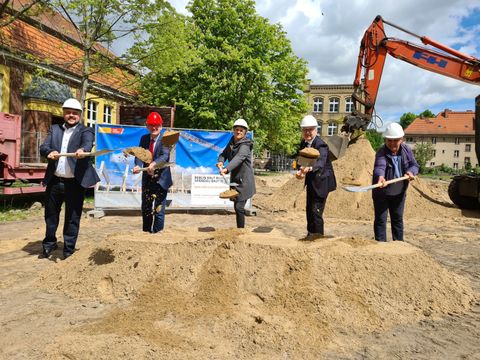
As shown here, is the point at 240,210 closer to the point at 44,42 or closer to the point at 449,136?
the point at 44,42

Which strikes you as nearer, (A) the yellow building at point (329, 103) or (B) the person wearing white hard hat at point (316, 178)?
(B) the person wearing white hard hat at point (316, 178)

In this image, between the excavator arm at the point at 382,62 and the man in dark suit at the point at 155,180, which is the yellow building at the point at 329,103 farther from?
the man in dark suit at the point at 155,180

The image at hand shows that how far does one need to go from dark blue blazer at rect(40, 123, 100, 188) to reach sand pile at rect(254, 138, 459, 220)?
7.00 meters

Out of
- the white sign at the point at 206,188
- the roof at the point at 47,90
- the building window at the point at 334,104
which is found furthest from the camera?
the building window at the point at 334,104

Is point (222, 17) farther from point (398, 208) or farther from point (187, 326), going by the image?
point (187, 326)

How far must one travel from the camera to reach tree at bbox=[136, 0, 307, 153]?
70.6 ft

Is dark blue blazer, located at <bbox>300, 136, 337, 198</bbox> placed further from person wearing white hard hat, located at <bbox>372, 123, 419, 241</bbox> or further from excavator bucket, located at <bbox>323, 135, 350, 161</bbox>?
excavator bucket, located at <bbox>323, 135, 350, 161</bbox>

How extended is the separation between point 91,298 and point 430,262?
141 inches

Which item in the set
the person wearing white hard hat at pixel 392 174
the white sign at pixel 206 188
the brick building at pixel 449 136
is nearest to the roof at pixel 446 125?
the brick building at pixel 449 136

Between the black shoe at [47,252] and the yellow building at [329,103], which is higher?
the yellow building at [329,103]

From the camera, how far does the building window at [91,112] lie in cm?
2008

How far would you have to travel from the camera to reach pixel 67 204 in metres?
5.02

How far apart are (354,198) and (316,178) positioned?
20.6 feet

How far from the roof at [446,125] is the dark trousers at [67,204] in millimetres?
69359
